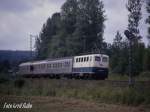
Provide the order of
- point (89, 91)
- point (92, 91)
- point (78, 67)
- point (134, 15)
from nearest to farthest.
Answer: point (92, 91)
point (89, 91)
point (78, 67)
point (134, 15)

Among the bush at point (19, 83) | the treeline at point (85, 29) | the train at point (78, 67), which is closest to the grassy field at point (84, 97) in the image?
the bush at point (19, 83)

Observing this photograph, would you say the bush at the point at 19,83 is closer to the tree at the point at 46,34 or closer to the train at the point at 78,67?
the train at the point at 78,67

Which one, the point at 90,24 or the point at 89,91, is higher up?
the point at 90,24

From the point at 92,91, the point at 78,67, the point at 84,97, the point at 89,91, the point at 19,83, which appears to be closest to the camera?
the point at 84,97

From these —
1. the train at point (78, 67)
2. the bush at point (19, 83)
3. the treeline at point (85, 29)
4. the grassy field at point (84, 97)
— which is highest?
the treeline at point (85, 29)

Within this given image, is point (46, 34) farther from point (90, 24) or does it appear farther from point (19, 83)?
point (19, 83)

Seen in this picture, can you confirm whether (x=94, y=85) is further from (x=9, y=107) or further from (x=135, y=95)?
(x=9, y=107)

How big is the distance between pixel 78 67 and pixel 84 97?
13885mm

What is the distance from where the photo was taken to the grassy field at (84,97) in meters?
23.2

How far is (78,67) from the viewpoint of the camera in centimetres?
4303

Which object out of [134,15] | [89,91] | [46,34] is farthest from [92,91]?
[46,34]

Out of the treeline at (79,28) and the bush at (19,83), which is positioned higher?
the treeline at (79,28)

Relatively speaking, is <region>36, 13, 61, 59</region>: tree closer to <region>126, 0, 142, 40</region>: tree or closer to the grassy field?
<region>126, 0, 142, 40</region>: tree

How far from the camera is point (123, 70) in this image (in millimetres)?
57656
